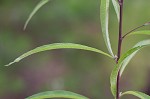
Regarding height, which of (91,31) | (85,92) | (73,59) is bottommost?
(85,92)

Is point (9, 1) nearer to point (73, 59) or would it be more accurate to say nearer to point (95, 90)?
point (73, 59)

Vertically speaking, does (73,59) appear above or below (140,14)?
below

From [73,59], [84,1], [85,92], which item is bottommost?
[85,92]

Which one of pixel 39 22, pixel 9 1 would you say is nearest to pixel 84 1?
pixel 39 22

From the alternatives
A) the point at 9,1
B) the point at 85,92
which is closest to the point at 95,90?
the point at 85,92

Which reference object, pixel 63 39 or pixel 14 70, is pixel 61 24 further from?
pixel 14 70

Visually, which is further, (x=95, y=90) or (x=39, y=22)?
(x=39, y=22)

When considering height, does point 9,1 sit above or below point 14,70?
above
